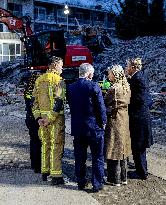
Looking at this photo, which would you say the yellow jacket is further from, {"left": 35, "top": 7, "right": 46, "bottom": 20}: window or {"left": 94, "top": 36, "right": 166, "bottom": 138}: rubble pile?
{"left": 35, "top": 7, "right": 46, "bottom": 20}: window

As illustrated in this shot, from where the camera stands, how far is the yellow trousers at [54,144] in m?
7.02

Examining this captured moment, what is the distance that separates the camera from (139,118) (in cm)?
737

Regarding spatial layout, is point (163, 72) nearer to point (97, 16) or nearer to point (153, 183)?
point (153, 183)

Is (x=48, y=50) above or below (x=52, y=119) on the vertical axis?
above

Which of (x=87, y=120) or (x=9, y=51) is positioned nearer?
(x=87, y=120)

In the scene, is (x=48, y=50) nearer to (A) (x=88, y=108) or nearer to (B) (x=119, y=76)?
(B) (x=119, y=76)

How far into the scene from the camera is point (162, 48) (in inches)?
1147

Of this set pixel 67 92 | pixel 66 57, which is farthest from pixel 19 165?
pixel 66 57

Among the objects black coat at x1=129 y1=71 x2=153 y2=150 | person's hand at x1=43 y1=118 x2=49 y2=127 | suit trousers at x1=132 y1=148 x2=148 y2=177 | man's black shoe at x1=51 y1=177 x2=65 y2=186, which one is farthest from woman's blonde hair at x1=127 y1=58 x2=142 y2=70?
man's black shoe at x1=51 y1=177 x2=65 y2=186

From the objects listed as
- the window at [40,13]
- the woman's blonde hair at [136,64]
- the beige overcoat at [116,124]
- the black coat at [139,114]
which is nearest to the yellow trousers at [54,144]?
the beige overcoat at [116,124]

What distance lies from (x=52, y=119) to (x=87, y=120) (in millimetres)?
627

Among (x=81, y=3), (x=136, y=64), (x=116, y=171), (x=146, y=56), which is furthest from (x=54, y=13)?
(x=116, y=171)

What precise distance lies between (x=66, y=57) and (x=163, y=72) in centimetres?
507

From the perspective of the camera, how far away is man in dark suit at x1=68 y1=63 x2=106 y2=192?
6.59 m
